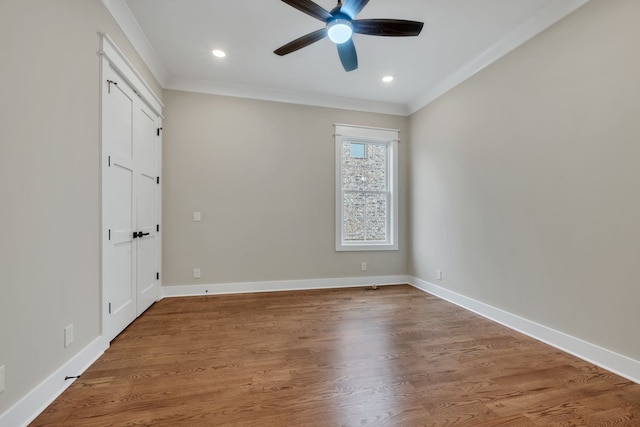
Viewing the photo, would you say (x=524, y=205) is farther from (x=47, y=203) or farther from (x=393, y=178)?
(x=47, y=203)

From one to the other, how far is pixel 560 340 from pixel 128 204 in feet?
13.0

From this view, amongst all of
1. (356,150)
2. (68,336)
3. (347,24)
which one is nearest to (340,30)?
(347,24)

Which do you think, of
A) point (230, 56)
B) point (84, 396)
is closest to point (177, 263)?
point (84, 396)

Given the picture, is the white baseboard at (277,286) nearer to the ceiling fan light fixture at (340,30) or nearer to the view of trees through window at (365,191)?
the view of trees through window at (365,191)

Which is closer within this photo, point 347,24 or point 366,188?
point 347,24

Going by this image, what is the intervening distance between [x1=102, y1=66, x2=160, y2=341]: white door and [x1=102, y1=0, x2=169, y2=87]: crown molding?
0.45 meters

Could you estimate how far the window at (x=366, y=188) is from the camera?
161 inches

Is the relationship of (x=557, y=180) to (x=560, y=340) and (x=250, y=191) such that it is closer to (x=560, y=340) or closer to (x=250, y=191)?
(x=560, y=340)

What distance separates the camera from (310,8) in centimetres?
186

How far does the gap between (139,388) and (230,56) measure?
3.14m

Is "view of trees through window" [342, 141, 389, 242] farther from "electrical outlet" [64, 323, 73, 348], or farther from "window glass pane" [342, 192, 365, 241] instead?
"electrical outlet" [64, 323, 73, 348]

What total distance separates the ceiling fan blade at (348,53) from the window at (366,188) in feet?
5.07

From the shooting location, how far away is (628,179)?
71.1 inches

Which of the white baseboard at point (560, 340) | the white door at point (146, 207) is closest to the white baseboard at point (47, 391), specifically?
the white door at point (146, 207)
